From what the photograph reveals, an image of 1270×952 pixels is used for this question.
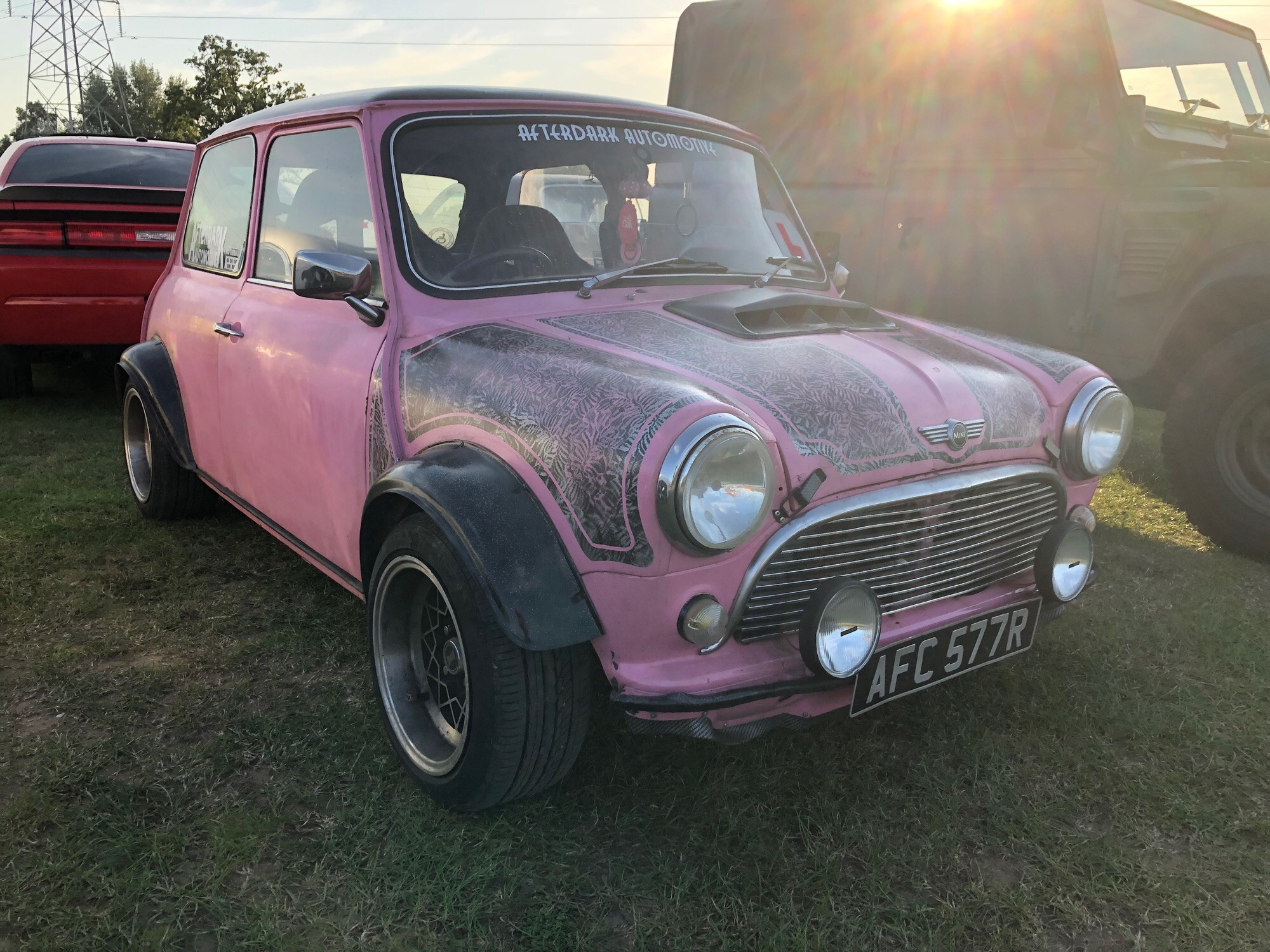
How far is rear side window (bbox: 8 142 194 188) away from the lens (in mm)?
6121

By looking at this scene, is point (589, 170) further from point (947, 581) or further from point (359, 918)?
point (359, 918)

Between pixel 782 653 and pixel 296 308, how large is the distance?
1.86m

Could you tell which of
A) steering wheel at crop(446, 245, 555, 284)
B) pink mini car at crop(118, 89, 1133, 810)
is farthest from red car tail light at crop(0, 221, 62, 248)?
steering wheel at crop(446, 245, 555, 284)

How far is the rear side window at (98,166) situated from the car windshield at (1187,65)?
5531 mm

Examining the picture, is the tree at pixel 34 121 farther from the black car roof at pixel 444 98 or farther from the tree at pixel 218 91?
the black car roof at pixel 444 98

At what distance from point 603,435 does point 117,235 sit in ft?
17.8

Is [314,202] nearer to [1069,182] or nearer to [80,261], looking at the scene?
[1069,182]

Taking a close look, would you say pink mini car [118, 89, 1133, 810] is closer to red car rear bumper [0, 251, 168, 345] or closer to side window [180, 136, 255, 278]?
side window [180, 136, 255, 278]

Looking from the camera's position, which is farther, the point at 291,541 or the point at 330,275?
the point at 291,541

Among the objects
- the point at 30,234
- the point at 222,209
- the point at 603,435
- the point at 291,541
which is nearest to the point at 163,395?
the point at 222,209

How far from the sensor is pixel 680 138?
3.14 meters

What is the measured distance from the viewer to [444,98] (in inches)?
108

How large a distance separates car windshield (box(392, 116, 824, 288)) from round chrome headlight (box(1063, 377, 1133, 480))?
1.03 meters

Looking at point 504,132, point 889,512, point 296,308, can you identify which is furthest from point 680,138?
point 889,512
